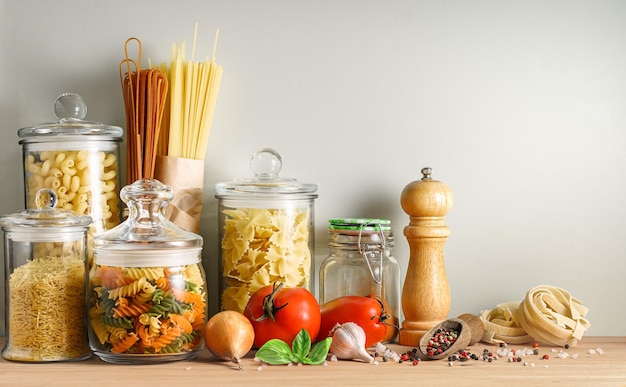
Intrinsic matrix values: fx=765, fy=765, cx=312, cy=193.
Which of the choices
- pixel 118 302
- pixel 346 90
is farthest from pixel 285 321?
pixel 346 90

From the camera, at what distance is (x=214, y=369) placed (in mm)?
1141

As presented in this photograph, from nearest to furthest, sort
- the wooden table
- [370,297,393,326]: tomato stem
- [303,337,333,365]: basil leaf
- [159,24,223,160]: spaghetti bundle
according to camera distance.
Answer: the wooden table < [303,337,333,365]: basil leaf < [370,297,393,326]: tomato stem < [159,24,223,160]: spaghetti bundle

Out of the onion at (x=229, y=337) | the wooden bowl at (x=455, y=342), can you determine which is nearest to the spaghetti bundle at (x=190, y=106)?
the onion at (x=229, y=337)

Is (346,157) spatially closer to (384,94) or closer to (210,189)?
(384,94)

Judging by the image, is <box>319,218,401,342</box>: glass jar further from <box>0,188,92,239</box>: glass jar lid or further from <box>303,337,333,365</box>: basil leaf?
<box>0,188,92,239</box>: glass jar lid

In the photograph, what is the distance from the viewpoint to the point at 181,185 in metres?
1.38

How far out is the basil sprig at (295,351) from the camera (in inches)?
45.7

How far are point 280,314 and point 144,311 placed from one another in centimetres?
22

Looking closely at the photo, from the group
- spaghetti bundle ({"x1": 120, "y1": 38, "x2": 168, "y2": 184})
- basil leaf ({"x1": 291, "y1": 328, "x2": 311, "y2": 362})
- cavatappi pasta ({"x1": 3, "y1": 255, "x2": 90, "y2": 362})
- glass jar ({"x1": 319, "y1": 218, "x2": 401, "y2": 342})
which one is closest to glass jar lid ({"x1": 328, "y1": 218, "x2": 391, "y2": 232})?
glass jar ({"x1": 319, "y1": 218, "x2": 401, "y2": 342})

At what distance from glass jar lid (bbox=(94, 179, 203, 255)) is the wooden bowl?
1.30 feet

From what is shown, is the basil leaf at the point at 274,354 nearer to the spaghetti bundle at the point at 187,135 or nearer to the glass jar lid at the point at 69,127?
the spaghetti bundle at the point at 187,135

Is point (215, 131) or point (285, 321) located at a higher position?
point (215, 131)

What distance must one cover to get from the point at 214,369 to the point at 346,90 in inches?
24.3

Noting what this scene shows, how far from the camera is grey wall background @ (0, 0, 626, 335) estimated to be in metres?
1.47
